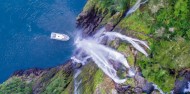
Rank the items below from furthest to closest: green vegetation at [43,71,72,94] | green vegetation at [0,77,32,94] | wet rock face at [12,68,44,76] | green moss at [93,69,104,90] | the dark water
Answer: the dark water
wet rock face at [12,68,44,76]
green vegetation at [0,77,32,94]
green vegetation at [43,71,72,94]
green moss at [93,69,104,90]

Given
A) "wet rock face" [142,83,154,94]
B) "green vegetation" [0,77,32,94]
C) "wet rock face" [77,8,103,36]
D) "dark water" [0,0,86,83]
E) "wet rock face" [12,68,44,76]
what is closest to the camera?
"wet rock face" [142,83,154,94]

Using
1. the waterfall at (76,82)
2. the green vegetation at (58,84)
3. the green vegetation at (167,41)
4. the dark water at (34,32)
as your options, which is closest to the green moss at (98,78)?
the waterfall at (76,82)

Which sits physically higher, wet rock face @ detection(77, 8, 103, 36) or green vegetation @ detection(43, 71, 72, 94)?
wet rock face @ detection(77, 8, 103, 36)

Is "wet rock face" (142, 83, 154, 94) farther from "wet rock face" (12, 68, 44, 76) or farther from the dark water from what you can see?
"wet rock face" (12, 68, 44, 76)

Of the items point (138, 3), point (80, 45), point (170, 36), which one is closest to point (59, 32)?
point (80, 45)

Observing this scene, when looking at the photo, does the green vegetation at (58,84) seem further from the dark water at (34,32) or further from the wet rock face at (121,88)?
the wet rock face at (121,88)

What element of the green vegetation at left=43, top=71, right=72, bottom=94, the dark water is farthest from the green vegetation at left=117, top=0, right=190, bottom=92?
the dark water

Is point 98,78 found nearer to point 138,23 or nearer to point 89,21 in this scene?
point 138,23

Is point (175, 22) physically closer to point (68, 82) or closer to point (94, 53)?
point (94, 53)

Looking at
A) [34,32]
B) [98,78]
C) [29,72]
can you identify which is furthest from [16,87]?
[98,78]
